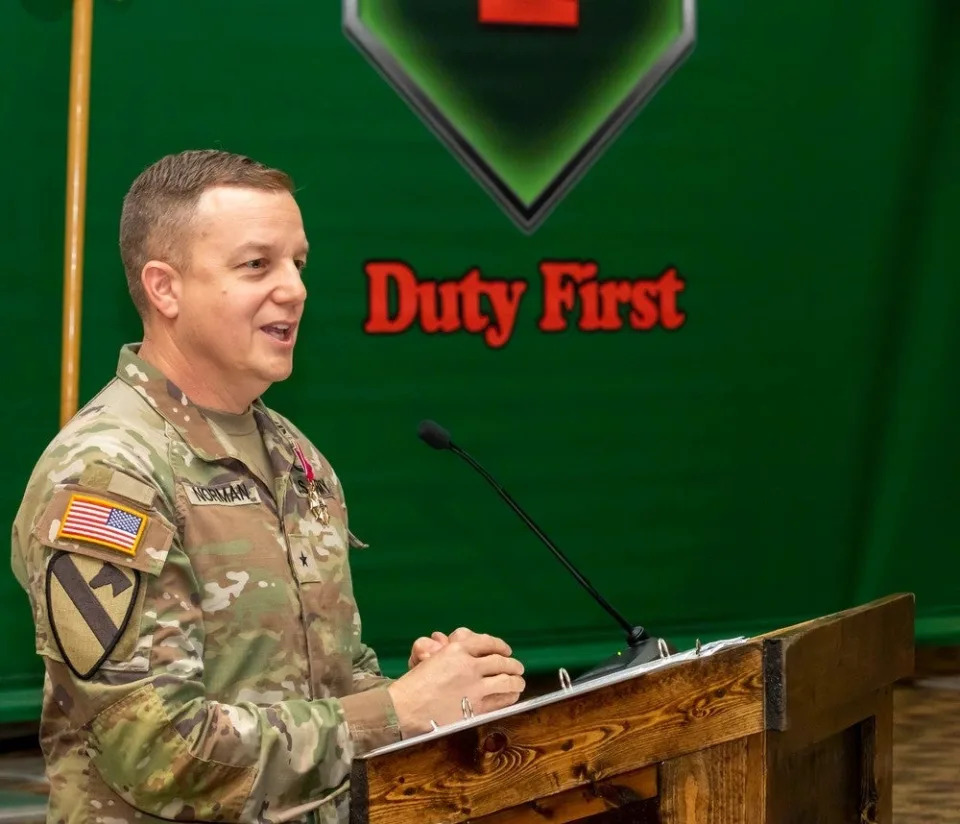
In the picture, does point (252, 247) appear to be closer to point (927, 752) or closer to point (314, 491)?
point (314, 491)

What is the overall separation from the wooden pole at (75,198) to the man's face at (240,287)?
1.35m

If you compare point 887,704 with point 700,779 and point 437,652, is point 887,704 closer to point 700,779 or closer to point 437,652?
point 700,779

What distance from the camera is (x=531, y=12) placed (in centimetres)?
311

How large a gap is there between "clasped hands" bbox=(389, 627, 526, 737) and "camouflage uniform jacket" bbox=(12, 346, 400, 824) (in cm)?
3

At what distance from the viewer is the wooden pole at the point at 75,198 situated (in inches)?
109

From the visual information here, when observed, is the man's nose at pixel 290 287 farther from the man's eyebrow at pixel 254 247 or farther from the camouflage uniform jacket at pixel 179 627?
the camouflage uniform jacket at pixel 179 627

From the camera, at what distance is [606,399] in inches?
127

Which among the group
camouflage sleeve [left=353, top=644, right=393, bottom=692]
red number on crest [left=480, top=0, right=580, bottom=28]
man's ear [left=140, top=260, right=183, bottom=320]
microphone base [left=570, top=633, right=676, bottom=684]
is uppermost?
red number on crest [left=480, top=0, right=580, bottom=28]

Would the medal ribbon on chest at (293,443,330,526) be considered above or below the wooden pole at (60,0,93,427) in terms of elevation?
below

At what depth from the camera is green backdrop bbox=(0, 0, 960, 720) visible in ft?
9.38

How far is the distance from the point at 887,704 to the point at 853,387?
184 cm

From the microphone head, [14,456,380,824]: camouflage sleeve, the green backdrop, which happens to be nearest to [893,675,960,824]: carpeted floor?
the green backdrop

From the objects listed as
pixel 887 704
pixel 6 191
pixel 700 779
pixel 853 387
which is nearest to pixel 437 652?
pixel 700 779

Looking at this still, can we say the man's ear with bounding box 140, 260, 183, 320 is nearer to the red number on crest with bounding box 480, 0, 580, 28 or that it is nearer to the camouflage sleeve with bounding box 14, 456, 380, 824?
the camouflage sleeve with bounding box 14, 456, 380, 824
